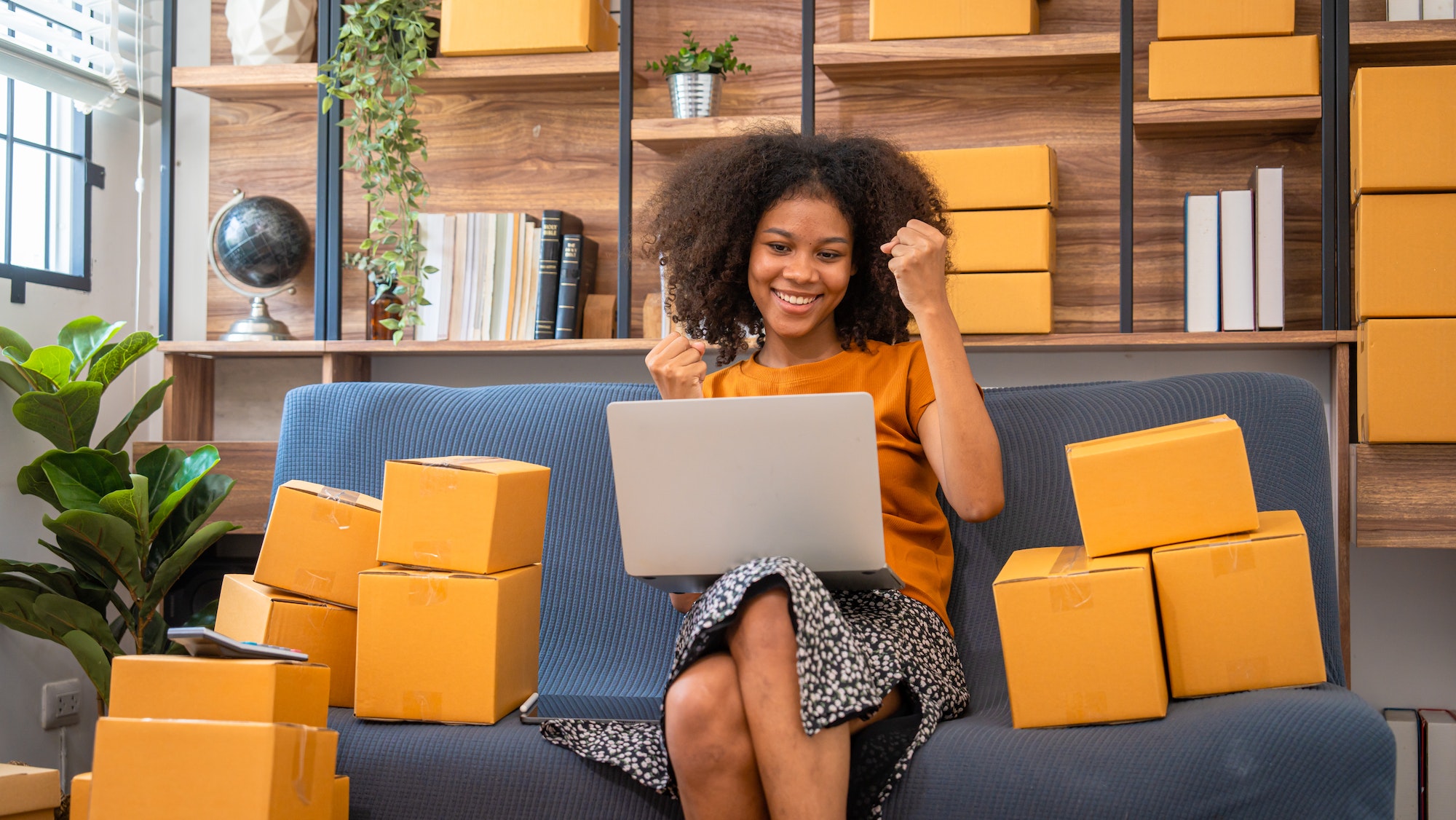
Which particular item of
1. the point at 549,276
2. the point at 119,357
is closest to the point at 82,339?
the point at 119,357

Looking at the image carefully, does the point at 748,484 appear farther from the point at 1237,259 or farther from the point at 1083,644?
the point at 1237,259

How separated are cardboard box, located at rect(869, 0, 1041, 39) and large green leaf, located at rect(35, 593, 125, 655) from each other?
1867mm

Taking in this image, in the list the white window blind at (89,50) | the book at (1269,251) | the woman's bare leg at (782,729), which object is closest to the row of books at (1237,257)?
the book at (1269,251)

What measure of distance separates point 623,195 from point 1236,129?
4.22 feet

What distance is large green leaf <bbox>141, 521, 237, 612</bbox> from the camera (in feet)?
6.96

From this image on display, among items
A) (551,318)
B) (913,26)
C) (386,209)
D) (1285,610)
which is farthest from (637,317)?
(1285,610)

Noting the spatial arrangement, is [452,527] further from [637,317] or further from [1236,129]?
[1236,129]

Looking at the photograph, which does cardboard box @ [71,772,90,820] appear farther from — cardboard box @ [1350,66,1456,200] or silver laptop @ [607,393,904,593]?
cardboard box @ [1350,66,1456,200]

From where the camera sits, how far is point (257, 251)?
2.53 metres

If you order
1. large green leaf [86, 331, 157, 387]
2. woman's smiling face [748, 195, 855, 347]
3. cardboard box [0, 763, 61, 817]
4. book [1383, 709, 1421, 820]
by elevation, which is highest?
woman's smiling face [748, 195, 855, 347]

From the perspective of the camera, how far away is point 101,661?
2.01 metres

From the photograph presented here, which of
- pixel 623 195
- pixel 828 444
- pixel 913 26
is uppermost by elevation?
pixel 913 26

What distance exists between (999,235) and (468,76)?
1.20 meters

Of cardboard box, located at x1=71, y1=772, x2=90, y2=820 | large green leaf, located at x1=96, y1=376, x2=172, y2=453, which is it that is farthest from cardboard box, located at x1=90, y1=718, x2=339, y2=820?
large green leaf, located at x1=96, y1=376, x2=172, y2=453
